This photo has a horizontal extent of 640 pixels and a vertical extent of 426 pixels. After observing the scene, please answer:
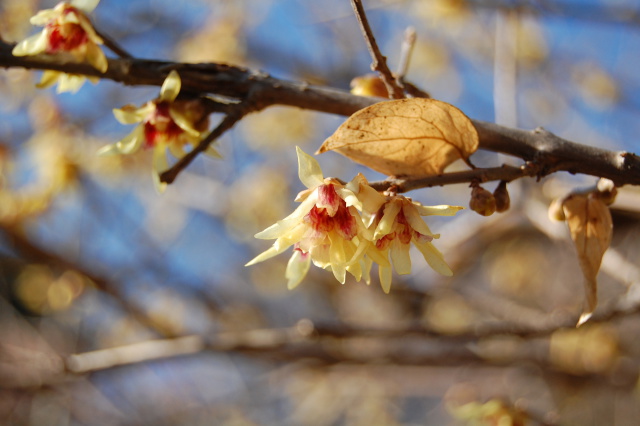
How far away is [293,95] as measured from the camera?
937 millimetres

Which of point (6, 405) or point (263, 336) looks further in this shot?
point (6, 405)

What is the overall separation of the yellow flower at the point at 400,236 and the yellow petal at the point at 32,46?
0.69 meters

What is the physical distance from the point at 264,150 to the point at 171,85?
3.47 metres

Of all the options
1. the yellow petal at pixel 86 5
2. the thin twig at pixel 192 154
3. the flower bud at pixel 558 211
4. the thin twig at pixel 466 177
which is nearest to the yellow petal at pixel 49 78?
the yellow petal at pixel 86 5

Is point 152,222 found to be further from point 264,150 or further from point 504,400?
point 504,400

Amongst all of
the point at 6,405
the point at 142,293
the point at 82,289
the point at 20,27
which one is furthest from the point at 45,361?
the point at 20,27

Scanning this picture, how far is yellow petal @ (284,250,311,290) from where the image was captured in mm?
925

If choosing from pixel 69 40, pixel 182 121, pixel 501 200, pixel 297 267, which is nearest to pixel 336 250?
pixel 297 267

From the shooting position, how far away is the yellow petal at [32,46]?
95 centimetres

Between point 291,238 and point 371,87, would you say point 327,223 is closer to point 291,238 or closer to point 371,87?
point 291,238

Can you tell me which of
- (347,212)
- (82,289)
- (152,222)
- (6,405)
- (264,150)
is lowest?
(6,405)

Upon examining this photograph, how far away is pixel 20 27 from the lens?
320cm

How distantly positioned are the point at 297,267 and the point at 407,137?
29 cm

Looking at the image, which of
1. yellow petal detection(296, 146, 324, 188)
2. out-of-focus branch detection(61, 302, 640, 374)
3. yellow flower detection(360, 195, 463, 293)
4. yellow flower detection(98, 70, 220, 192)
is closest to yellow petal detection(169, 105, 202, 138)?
yellow flower detection(98, 70, 220, 192)
